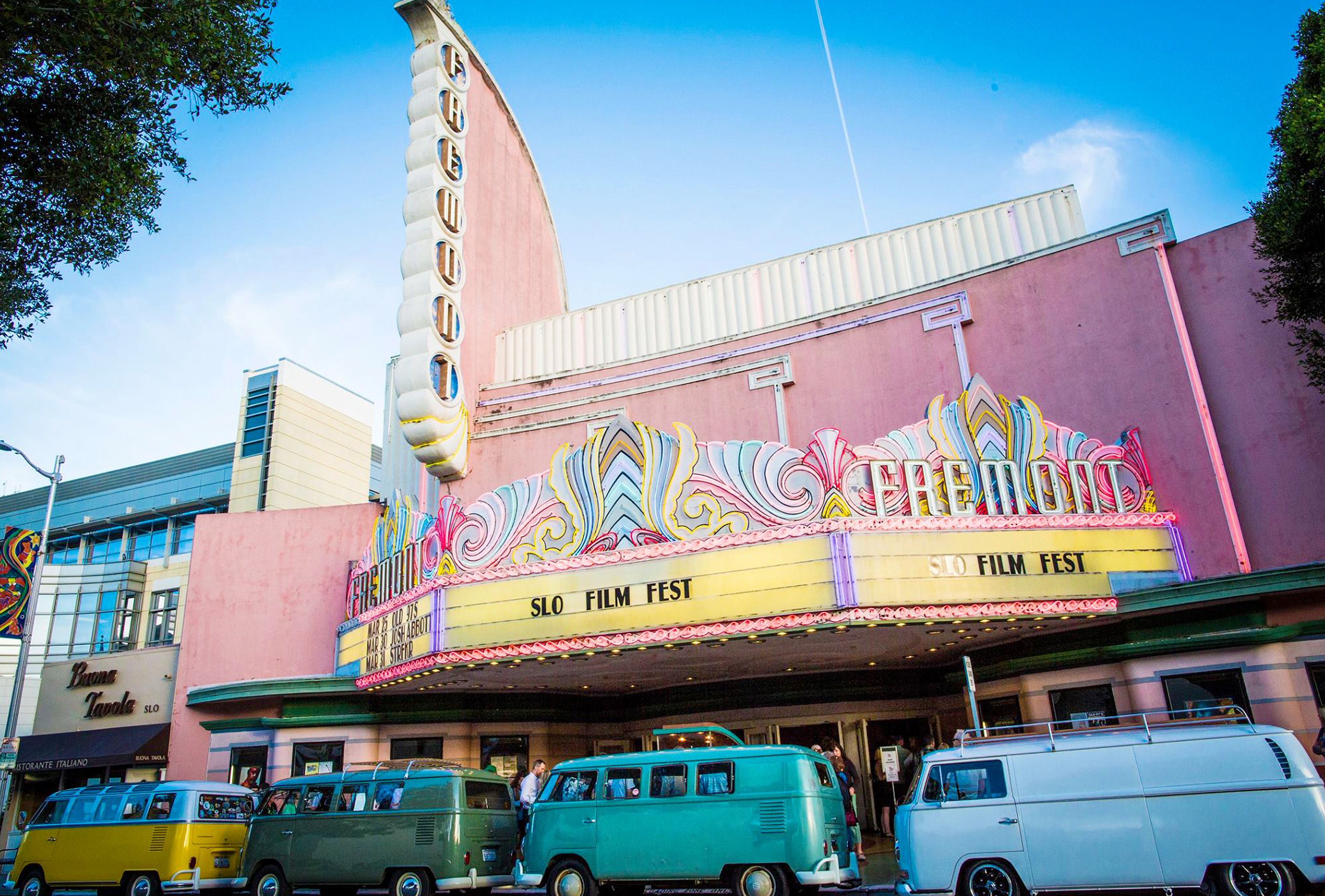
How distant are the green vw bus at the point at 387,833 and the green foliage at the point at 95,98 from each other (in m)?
7.79

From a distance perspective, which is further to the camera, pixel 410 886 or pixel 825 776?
pixel 410 886

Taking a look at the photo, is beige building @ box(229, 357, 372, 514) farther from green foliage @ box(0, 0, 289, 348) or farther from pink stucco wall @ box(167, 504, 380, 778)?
green foliage @ box(0, 0, 289, 348)

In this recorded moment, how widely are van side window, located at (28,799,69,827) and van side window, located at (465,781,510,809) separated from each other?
22.5 feet

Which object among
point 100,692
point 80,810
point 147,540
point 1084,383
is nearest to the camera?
point 80,810

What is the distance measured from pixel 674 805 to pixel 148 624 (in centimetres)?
3105

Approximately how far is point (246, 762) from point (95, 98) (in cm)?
1336

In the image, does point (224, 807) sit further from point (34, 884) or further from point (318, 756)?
point (318, 756)

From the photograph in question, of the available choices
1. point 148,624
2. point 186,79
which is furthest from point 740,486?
point 148,624

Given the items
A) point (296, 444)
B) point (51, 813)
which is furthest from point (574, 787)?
point (296, 444)

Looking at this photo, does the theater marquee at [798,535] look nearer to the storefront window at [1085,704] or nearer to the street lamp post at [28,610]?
the storefront window at [1085,704]

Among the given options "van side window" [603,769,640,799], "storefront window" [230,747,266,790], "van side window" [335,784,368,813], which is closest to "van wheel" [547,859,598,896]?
"van side window" [603,769,640,799]

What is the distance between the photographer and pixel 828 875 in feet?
31.9

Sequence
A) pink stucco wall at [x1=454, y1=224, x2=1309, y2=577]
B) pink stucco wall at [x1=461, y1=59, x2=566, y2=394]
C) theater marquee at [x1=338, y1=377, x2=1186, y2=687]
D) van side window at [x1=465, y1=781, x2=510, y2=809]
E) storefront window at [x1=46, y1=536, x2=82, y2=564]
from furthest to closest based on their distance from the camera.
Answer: storefront window at [x1=46, y1=536, x2=82, y2=564]
pink stucco wall at [x1=461, y1=59, x2=566, y2=394]
pink stucco wall at [x1=454, y1=224, x2=1309, y2=577]
theater marquee at [x1=338, y1=377, x2=1186, y2=687]
van side window at [x1=465, y1=781, x2=510, y2=809]

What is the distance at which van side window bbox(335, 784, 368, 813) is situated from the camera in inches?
484
